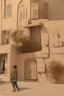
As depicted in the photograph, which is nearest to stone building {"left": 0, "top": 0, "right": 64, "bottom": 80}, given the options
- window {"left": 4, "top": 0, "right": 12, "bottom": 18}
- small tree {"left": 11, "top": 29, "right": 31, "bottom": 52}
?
window {"left": 4, "top": 0, "right": 12, "bottom": 18}


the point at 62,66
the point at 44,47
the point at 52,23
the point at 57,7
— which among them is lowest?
the point at 62,66

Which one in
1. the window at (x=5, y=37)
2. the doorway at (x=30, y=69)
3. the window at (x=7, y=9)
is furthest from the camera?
the window at (x=7, y=9)

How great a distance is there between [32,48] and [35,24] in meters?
2.50

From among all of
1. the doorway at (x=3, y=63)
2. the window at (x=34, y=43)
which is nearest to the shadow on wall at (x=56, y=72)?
the window at (x=34, y=43)

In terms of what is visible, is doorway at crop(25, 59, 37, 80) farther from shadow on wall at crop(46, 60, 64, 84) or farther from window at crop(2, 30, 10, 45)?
window at crop(2, 30, 10, 45)

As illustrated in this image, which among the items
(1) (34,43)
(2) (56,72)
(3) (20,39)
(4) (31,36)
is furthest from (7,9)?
(2) (56,72)

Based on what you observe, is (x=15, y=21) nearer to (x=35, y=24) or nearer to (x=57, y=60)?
(x=35, y=24)

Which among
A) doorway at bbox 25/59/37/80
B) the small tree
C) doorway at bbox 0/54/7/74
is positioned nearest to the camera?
doorway at bbox 25/59/37/80

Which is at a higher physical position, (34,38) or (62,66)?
(34,38)

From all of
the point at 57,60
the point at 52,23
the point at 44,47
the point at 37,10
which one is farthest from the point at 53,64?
the point at 37,10

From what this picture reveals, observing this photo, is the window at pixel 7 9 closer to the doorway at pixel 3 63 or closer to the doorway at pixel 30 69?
the doorway at pixel 3 63

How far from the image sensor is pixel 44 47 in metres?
26.1

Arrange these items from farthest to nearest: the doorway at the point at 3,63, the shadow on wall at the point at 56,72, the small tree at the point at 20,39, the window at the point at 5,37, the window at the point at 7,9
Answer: the window at the point at 7,9, the window at the point at 5,37, the doorway at the point at 3,63, the small tree at the point at 20,39, the shadow on wall at the point at 56,72

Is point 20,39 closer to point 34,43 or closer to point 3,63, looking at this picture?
point 34,43
